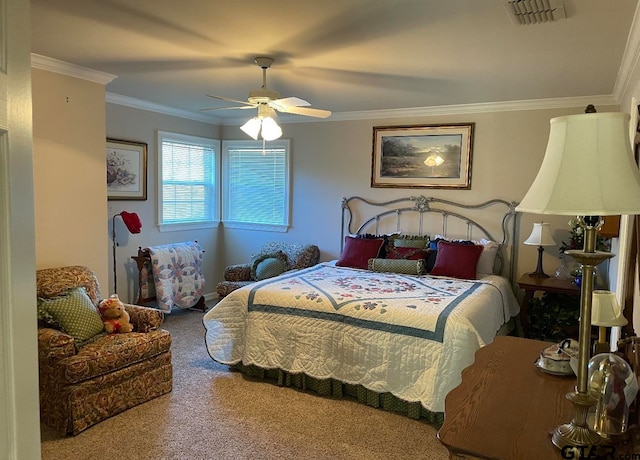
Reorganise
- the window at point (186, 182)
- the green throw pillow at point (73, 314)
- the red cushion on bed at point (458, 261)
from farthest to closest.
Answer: the window at point (186, 182) < the red cushion on bed at point (458, 261) < the green throw pillow at point (73, 314)

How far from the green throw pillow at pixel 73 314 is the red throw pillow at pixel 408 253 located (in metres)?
2.77

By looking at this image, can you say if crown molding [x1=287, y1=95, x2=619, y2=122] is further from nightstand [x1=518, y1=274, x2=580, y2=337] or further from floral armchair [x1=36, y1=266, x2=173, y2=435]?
floral armchair [x1=36, y1=266, x2=173, y2=435]

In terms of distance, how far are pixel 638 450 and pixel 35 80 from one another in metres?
3.96

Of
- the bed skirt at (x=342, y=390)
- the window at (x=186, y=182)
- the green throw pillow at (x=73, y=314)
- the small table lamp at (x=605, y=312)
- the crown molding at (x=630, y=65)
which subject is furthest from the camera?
the window at (x=186, y=182)

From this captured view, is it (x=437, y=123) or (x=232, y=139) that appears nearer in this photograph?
(x=437, y=123)

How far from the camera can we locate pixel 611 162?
3.62 ft

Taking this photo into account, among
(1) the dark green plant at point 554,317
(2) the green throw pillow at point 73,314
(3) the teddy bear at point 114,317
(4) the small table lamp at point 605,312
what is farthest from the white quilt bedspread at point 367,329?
(4) the small table lamp at point 605,312

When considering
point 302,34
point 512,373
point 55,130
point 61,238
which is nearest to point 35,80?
point 55,130

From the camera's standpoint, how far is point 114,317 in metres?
3.44

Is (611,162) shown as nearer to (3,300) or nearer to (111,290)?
(3,300)

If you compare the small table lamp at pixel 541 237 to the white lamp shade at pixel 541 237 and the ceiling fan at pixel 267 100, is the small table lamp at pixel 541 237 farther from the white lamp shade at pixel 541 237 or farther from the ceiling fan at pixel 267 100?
the ceiling fan at pixel 267 100

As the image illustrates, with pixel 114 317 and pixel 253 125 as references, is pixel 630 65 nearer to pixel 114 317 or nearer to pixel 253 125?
pixel 253 125

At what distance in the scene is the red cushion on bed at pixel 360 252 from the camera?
4992 mm

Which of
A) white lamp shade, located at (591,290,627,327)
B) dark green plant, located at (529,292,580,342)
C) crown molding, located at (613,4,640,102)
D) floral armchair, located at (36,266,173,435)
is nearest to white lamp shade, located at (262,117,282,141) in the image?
floral armchair, located at (36,266,173,435)
